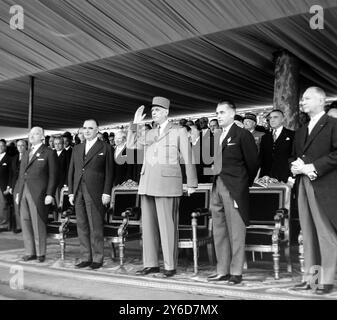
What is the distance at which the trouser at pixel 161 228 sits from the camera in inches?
156

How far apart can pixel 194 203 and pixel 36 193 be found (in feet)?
5.61

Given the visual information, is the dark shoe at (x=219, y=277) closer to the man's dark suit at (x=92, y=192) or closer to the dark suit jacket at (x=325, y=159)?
the dark suit jacket at (x=325, y=159)

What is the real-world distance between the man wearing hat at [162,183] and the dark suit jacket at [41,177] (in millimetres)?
1206

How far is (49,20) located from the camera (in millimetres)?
5609

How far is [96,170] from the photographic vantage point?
4.50 metres

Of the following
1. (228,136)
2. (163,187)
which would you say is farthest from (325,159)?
(163,187)

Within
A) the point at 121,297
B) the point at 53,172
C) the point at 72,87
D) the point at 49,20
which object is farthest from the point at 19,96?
the point at 121,297

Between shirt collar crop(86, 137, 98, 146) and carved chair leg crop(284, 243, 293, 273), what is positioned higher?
shirt collar crop(86, 137, 98, 146)

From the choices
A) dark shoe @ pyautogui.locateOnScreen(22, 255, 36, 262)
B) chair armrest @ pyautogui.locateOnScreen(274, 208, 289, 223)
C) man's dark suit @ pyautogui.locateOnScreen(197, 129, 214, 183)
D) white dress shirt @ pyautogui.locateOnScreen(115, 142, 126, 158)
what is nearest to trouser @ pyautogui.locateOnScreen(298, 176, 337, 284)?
chair armrest @ pyautogui.locateOnScreen(274, 208, 289, 223)

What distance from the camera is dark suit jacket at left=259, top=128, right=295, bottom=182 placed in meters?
4.46

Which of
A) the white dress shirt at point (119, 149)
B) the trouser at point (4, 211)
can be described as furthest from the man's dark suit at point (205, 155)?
the trouser at point (4, 211)

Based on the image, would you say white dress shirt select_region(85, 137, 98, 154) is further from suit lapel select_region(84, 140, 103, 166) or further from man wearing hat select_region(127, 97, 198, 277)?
man wearing hat select_region(127, 97, 198, 277)

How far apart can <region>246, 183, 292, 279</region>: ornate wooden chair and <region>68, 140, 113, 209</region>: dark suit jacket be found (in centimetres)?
145
